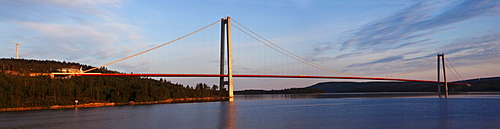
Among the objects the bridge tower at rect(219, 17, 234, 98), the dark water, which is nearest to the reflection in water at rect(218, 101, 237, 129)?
the dark water

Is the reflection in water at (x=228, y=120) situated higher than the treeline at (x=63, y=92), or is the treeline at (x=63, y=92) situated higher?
the treeline at (x=63, y=92)

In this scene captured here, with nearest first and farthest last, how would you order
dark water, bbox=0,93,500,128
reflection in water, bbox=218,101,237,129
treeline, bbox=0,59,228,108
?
reflection in water, bbox=218,101,237,129 → dark water, bbox=0,93,500,128 → treeline, bbox=0,59,228,108

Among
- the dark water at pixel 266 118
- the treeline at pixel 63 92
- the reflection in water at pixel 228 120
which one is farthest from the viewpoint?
the treeline at pixel 63 92

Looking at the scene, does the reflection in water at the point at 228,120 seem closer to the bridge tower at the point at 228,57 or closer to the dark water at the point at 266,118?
the dark water at the point at 266,118

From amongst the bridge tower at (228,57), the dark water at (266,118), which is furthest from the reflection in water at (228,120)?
the bridge tower at (228,57)

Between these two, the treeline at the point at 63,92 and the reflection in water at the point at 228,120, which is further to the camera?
the treeline at the point at 63,92

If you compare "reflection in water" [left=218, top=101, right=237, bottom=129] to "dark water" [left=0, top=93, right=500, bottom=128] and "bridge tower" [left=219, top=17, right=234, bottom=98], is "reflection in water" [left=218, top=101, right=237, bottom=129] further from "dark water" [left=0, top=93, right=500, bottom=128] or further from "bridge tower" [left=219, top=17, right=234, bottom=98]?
"bridge tower" [left=219, top=17, right=234, bottom=98]

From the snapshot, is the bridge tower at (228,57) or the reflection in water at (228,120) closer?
the reflection in water at (228,120)

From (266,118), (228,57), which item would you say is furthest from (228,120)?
(228,57)

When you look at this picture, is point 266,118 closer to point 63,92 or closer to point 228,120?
point 228,120

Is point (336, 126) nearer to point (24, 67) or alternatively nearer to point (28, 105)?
point (28, 105)

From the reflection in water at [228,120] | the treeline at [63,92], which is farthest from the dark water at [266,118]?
the treeline at [63,92]

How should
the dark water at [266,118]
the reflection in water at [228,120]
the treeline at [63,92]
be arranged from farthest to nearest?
the treeline at [63,92]
the dark water at [266,118]
the reflection in water at [228,120]

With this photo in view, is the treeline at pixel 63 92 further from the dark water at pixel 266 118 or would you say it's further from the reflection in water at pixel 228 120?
the reflection in water at pixel 228 120
